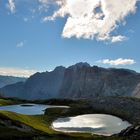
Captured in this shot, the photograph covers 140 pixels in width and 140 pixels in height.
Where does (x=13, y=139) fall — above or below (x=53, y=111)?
below

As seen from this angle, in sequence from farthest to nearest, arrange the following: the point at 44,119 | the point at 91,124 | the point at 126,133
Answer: the point at 44,119 < the point at 91,124 < the point at 126,133

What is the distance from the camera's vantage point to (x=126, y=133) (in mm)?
75938

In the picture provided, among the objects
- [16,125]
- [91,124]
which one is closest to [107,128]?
[91,124]

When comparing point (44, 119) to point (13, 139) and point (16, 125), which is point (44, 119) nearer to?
point (16, 125)

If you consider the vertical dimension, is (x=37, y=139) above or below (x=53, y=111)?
below

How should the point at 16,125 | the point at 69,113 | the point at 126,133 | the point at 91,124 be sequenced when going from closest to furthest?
the point at 126,133
the point at 16,125
the point at 91,124
the point at 69,113

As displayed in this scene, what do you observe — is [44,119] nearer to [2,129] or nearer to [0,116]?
[0,116]

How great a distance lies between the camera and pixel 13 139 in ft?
230

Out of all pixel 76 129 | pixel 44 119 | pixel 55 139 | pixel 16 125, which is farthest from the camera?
pixel 44 119

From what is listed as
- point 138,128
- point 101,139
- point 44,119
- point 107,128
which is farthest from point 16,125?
point 44,119

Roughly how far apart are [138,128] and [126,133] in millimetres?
3283

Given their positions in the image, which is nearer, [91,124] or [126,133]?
[126,133]

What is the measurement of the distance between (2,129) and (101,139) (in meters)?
22.2

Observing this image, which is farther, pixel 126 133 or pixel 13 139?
pixel 126 133
